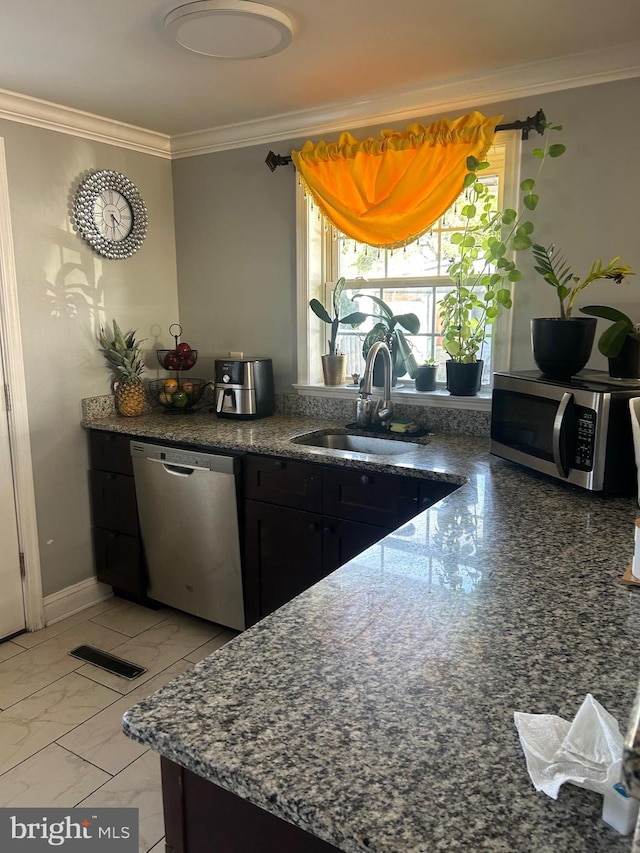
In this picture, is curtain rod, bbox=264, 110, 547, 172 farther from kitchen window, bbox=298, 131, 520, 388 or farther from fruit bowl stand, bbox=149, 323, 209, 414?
fruit bowl stand, bbox=149, 323, 209, 414

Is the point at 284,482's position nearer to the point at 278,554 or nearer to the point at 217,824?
the point at 278,554

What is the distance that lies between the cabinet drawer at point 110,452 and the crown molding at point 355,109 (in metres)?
1.40

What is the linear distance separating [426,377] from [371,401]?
26 centimetres

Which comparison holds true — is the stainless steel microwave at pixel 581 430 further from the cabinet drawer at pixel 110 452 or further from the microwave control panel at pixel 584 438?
the cabinet drawer at pixel 110 452

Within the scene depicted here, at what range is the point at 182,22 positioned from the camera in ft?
6.12

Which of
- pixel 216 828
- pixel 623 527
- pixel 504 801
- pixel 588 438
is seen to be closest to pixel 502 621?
pixel 504 801

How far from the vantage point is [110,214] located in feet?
10.1

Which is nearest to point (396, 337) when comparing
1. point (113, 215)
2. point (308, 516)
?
point (308, 516)

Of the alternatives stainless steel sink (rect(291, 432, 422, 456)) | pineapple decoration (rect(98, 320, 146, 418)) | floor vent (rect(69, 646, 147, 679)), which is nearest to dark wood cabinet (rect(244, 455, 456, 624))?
stainless steel sink (rect(291, 432, 422, 456))

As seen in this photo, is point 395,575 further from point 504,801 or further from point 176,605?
point 176,605

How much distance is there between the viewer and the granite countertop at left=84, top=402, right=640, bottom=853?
69cm

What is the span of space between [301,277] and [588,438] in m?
1.67

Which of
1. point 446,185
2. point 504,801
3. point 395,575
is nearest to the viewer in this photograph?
point 504,801

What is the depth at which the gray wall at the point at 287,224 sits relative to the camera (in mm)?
2271
